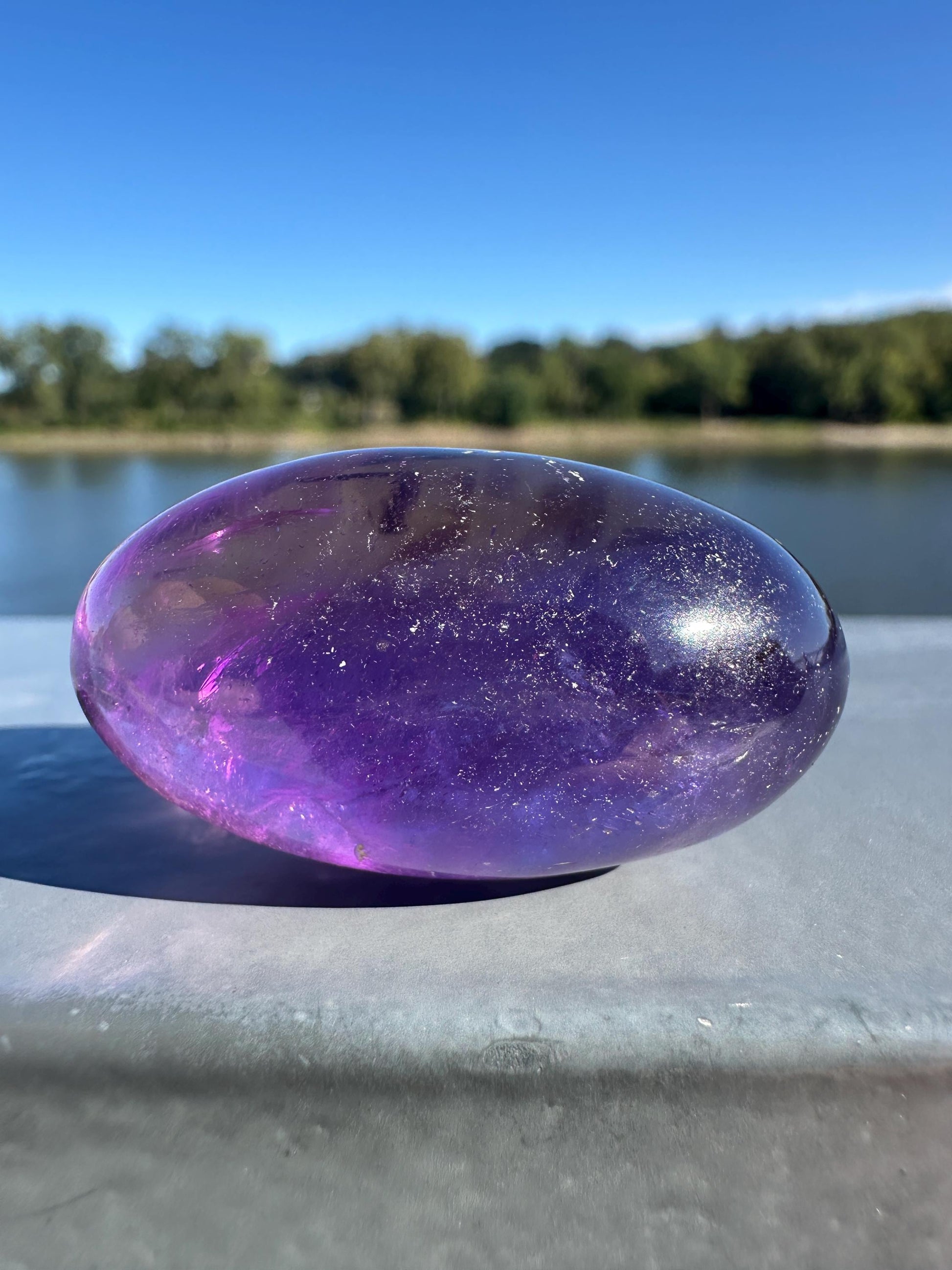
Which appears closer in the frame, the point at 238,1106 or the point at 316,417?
the point at 238,1106

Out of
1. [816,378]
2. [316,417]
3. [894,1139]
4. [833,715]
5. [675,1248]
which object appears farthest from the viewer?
[816,378]

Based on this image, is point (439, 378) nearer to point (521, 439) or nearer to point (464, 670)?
point (521, 439)

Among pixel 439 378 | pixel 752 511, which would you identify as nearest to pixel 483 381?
pixel 439 378

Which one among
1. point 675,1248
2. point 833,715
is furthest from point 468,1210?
point 833,715

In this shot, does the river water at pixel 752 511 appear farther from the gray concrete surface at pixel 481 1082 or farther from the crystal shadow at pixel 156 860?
the gray concrete surface at pixel 481 1082

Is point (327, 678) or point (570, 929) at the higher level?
point (327, 678)

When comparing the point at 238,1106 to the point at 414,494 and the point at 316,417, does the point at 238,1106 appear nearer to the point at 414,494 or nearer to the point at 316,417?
the point at 414,494

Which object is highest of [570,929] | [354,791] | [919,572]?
[354,791]
